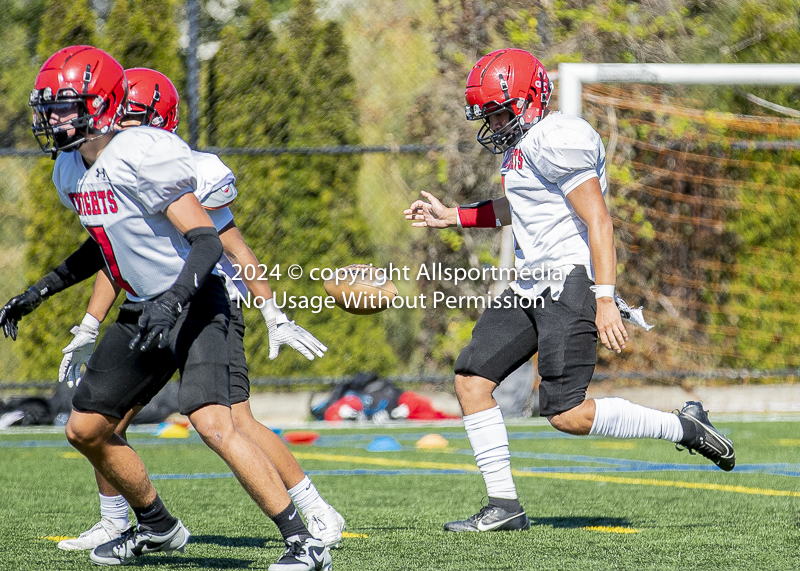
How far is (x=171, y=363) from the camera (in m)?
3.46

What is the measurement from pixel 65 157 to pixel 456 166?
7.40 meters

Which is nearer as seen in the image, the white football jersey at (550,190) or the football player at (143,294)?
the football player at (143,294)

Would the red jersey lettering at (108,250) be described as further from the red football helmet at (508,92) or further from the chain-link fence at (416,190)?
the chain-link fence at (416,190)

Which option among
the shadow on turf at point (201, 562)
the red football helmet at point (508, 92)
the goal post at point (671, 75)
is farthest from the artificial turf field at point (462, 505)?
the goal post at point (671, 75)

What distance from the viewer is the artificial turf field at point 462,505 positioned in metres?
3.55

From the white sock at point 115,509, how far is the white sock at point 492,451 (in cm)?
137

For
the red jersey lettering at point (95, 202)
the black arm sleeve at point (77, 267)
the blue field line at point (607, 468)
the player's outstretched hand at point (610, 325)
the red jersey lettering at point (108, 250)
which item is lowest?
the blue field line at point (607, 468)

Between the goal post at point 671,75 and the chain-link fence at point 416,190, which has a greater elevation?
the goal post at point 671,75

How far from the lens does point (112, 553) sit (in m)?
3.53

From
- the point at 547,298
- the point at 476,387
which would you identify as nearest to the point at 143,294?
the point at 476,387

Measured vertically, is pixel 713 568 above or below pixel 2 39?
below

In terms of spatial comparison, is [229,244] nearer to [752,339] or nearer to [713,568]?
[713,568]

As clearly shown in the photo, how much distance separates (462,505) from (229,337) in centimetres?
178

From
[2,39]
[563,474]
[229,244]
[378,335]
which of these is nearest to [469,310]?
[378,335]
